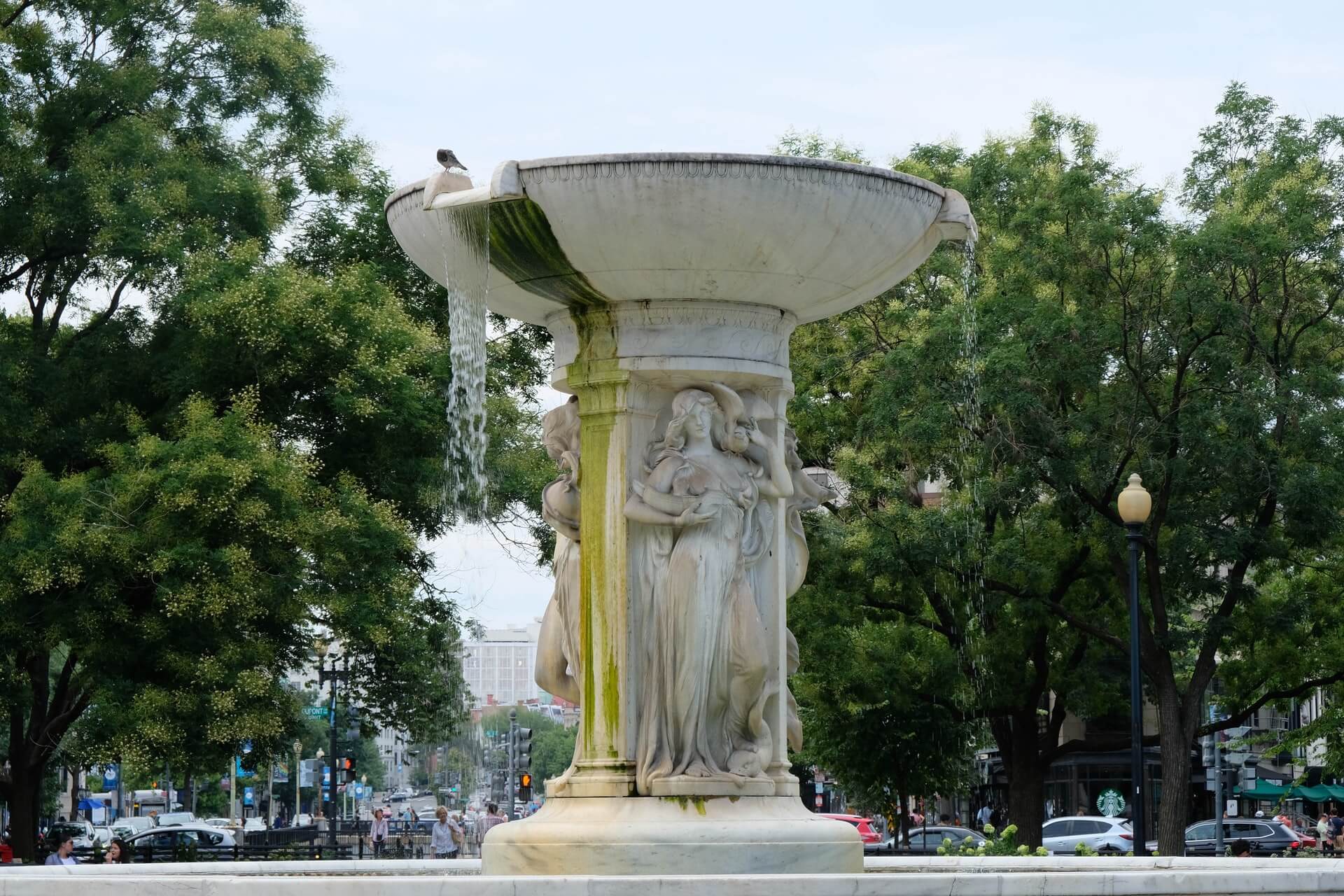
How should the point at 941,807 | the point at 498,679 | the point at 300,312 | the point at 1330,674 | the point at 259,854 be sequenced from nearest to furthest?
the point at 300,312
the point at 1330,674
the point at 259,854
the point at 941,807
the point at 498,679

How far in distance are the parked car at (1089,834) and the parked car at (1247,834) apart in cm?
94

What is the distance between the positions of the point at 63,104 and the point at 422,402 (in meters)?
6.33

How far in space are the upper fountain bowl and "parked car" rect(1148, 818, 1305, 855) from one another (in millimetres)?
28067

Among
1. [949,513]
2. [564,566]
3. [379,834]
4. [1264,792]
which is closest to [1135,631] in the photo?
[949,513]

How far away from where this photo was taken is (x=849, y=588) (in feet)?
88.7

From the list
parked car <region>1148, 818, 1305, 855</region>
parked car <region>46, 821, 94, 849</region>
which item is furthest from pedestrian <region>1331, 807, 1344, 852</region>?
parked car <region>46, 821, 94, 849</region>

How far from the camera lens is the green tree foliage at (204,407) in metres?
21.5

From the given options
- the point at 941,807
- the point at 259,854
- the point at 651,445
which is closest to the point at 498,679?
the point at 941,807

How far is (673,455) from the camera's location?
32.9ft

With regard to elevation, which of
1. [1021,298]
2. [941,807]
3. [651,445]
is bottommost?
[941,807]

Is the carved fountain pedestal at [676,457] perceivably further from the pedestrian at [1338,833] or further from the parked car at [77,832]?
the parked car at [77,832]

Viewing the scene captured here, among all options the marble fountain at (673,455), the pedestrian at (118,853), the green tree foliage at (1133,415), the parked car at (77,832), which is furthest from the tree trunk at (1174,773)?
the parked car at (77,832)

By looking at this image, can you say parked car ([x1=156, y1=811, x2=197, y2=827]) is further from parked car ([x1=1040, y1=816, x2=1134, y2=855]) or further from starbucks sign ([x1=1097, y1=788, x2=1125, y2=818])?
parked car ([x1=1040, y1=816, x2=1134, y2=855])

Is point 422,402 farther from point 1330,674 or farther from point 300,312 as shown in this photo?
point 1330,674
